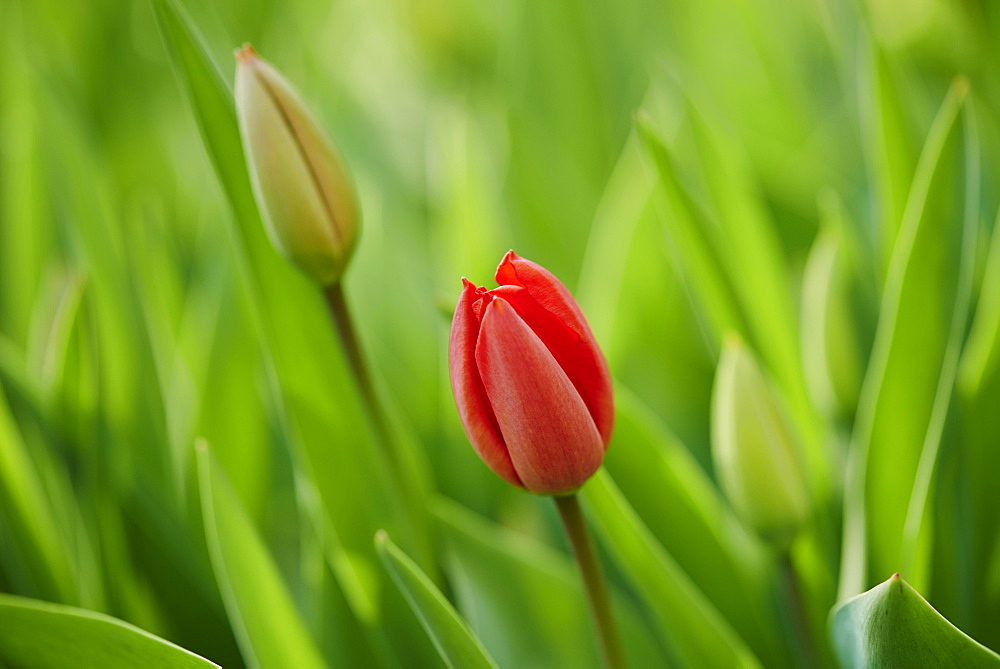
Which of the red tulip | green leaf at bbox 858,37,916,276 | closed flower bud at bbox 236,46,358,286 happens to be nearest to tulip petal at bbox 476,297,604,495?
the red tulip

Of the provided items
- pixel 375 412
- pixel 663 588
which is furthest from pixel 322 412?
pixel 663 588

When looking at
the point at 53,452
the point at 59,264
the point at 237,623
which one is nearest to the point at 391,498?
the point at 237,623

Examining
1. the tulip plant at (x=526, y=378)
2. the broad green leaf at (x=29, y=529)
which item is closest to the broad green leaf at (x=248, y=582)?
the tulip plant at (x=526, y=378)

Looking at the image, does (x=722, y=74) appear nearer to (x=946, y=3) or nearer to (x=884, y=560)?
(x=946, y=3)

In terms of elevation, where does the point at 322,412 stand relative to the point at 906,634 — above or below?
above

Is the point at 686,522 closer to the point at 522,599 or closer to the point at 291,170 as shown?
→ the point at 522,599

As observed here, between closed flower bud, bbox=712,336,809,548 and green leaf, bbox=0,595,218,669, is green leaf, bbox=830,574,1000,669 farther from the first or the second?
green leaf, bbox=0,595,218,669
